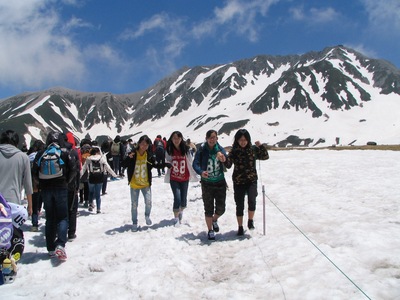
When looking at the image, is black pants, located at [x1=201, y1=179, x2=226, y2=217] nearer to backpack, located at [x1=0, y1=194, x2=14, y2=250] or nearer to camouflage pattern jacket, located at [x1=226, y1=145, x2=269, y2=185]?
camouflage pattern jacket, located at [x1=226, y1=145, x2=269, y2=185]

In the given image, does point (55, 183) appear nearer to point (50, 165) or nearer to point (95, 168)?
point (50, 165)

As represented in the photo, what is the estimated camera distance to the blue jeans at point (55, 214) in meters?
6.84

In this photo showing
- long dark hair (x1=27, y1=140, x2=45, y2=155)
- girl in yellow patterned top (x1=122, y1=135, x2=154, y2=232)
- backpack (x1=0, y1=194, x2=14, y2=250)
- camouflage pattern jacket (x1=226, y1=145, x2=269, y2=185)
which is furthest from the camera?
long dark hair (x1=27, y1=140, x2=45, y2=155)

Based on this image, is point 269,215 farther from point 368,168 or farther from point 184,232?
point 368,168

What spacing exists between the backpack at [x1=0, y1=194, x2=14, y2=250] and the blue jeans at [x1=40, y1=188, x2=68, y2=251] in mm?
1008

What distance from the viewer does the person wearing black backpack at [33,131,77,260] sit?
6734 mm

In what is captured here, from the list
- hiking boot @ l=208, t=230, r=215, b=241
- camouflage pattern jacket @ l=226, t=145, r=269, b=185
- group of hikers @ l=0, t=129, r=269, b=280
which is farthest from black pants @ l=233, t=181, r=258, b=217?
hiking boot @ l=208, t=230, r=215, b=241

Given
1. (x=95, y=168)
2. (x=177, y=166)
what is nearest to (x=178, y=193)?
(x=177, y=166)

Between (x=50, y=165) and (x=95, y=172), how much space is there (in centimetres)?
470

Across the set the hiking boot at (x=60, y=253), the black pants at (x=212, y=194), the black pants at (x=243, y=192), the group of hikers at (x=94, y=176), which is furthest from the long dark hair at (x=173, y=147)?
the hiking boot at (x=60, y=253)

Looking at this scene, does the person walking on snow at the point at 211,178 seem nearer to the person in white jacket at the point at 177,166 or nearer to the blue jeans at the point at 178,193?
the person in white jacket at the point at 177,166

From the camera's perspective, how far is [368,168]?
706 inches

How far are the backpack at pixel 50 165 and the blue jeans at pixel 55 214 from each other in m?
0.33

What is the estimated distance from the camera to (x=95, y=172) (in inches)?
447
